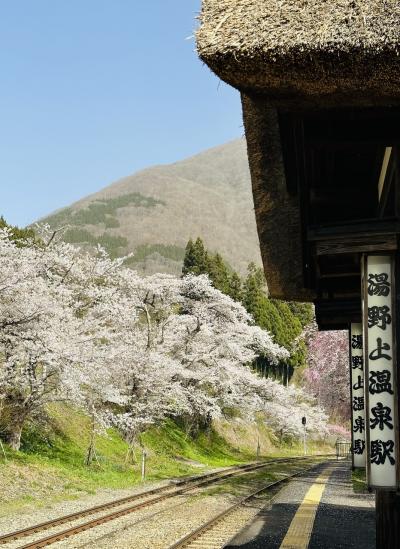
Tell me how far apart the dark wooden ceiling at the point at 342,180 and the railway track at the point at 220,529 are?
6.36 metres

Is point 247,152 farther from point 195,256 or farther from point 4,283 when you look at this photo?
point 195,256

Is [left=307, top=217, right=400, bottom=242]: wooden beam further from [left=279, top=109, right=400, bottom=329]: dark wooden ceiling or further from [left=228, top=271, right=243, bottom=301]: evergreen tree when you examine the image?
[left=228, top=271, right=243, bottom=301]: evergreen tree

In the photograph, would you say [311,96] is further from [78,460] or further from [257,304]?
[257,304]

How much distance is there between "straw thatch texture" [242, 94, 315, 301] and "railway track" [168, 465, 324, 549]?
5.35 meters

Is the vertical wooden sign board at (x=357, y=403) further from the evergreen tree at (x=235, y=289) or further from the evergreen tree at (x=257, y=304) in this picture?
the evergreen tree at (x=235, y=289)

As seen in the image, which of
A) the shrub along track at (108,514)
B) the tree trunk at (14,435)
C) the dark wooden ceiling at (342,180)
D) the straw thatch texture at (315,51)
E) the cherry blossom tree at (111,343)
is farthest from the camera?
the tree trunk at (14,435)

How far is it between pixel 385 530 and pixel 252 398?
30.6 metres

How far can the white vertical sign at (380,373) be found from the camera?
180 inches

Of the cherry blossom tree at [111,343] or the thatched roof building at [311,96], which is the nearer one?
the thatched roof building at [311,96]

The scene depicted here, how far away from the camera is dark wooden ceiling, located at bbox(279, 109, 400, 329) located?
4504 mm

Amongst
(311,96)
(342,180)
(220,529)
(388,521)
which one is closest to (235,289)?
(220,529)

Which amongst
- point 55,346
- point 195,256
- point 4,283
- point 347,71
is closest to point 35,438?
point 55,346

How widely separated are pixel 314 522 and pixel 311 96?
11.7 metres

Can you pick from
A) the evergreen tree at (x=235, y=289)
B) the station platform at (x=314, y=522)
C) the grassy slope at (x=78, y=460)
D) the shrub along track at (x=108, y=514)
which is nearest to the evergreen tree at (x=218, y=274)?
the evergreen tree at (x=235, y=289)
